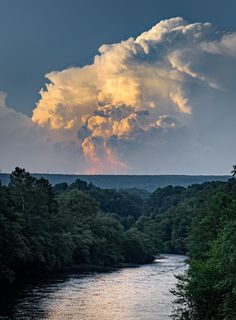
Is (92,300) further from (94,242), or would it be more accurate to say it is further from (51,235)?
(94,242)

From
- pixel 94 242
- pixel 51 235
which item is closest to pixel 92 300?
pixel 51 235

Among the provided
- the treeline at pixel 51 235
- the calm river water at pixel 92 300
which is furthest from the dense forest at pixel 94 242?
the calm river water at pixel 92 300

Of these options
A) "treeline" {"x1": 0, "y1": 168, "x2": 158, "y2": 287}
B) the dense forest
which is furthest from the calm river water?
"treeline" {"x1": 0, "y1": 168, "x2": 158, "y2": 287}

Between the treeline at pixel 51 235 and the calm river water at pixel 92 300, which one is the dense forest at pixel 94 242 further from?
the calm river water at pixel 92 300

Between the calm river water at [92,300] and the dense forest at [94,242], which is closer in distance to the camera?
the dense forest at [94,242]

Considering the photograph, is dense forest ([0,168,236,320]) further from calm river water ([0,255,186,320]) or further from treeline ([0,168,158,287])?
calm river water ([0,255,186,320])

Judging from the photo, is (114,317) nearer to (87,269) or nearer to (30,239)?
(30,239)

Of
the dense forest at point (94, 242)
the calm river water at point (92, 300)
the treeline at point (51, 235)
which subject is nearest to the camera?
the dense forest at point (94, 242)

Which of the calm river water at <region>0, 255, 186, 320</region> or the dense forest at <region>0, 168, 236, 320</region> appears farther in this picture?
the calm river water at <region>0, 255, 186, 320</region>
